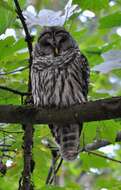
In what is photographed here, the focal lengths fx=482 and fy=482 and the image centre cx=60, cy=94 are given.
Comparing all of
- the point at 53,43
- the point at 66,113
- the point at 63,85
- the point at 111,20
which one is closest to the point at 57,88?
the point at 63,85

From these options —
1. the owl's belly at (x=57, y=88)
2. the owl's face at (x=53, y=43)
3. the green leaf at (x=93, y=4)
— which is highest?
the owl's face at (x=53, y=43)

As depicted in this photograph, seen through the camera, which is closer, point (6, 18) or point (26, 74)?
point (6, 18)

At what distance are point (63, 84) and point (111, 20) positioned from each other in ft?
3.74

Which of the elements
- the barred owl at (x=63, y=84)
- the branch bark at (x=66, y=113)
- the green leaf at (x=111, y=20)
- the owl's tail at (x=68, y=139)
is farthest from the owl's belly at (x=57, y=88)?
the green leaf at (x=111, y=20)

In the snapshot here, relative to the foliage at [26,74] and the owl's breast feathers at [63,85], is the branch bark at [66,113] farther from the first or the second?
the owl's breast feathers at [63,85]

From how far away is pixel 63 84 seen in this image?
3.36 m

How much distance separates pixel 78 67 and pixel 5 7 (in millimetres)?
1379

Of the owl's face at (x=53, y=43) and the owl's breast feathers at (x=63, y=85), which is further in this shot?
the owl's face at (x=53, y=43)

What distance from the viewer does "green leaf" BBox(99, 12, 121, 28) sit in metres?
2.27

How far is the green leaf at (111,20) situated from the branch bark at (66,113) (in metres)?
0.36

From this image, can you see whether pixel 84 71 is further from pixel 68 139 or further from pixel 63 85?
pixel 68 139

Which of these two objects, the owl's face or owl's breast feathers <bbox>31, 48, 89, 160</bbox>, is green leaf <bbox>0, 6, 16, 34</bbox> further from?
the owl's face

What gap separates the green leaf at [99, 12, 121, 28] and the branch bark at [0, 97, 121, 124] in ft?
1.19

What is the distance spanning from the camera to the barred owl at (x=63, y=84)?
3332 mm
